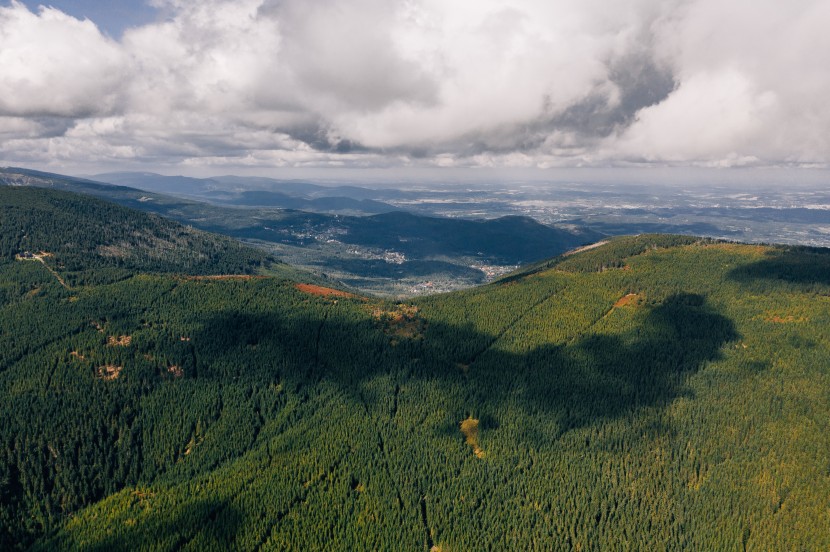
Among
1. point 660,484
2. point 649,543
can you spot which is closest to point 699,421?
point 660,484

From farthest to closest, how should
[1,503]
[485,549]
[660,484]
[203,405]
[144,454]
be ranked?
[203,405]
[144,454]
[660,484]
[1,503]
[485,549]

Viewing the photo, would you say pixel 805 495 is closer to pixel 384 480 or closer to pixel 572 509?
pixel 572 509

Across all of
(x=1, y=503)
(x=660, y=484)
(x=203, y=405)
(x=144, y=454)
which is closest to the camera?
(x=1, y=503)

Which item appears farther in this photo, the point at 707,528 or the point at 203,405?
the point at 203,405

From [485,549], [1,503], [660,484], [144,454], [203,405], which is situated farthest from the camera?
[203,405]

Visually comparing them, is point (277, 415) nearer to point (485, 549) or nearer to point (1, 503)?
point (1, 503)

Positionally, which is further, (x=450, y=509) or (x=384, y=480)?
(x=384, y=480)

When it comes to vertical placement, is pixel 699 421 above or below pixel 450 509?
above

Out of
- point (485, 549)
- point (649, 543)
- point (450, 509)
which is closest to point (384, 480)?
point (450, 509)

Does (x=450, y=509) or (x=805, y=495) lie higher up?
(x=805, y=495)
